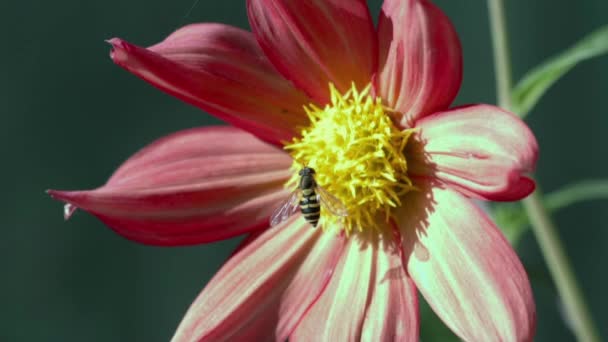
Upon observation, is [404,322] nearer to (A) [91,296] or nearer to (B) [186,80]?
(B) [186,80]

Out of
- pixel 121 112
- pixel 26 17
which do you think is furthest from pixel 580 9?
pixel 26 17

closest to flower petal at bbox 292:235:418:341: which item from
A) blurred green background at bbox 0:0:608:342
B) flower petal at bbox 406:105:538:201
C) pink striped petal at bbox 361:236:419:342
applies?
pink striped petal at bbox 361:236:419:342

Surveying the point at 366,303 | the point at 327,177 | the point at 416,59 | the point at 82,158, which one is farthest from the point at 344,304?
the point at 82,158

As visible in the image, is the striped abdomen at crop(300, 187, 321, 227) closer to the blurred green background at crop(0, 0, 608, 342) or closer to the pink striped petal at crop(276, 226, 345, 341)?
the pink striped petal at crop(276, 226, 345, 341)

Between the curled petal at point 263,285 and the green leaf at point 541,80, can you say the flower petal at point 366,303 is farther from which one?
the green leaf at point 541,80

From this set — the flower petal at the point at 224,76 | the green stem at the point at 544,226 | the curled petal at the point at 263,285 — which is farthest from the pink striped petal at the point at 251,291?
the green stem at the point at 544,226
